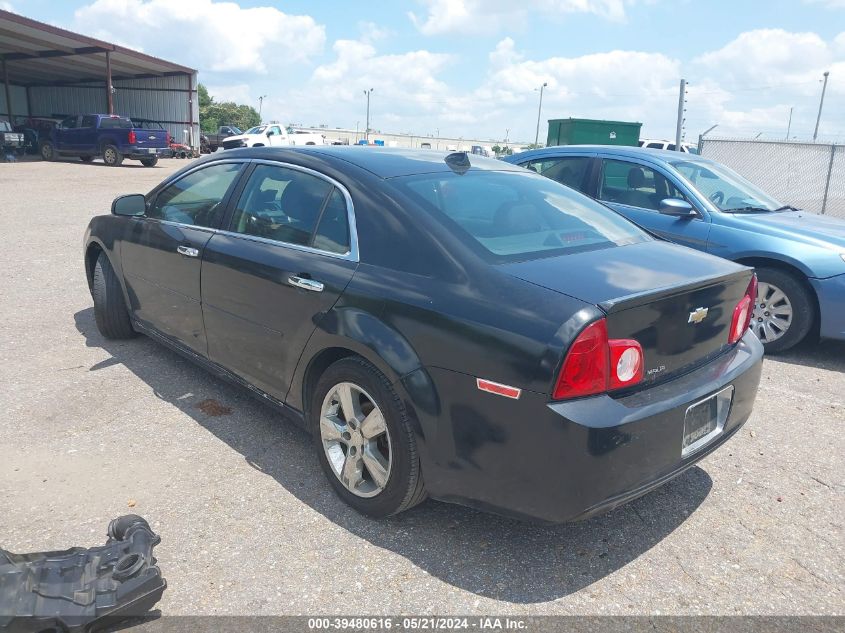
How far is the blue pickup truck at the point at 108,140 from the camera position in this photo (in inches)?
1008

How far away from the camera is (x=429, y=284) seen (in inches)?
106

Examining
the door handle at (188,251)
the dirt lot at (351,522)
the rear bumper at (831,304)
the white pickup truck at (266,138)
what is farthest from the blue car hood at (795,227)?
the white pickup truck at (266,138)

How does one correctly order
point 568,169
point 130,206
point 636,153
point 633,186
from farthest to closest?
point 568,169, point 636,153, point 633,186, point 130,206

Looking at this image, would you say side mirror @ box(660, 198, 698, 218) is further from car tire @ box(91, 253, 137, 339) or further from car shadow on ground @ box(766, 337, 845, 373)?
car tire @ box(91, 253, 137, 339)

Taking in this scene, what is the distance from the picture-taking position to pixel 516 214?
326 centimetres

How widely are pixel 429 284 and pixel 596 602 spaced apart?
1.37 meters

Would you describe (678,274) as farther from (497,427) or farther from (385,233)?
(385,233)

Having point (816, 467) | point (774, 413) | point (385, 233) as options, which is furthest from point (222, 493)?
point (774, 413)

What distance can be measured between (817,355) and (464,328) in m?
4.52

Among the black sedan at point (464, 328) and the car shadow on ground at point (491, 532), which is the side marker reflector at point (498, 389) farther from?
the car shadow on ground at point (491, 532)

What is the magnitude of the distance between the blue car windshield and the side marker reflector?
4.38 metres

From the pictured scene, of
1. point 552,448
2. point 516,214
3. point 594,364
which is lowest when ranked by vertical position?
point 552,448

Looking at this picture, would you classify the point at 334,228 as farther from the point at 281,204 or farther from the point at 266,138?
the point at 266,138

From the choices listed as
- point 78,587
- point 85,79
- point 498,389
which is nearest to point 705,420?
point 498,389
